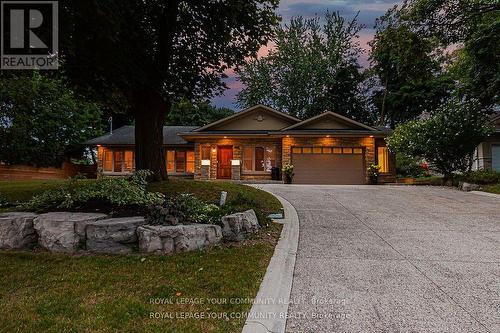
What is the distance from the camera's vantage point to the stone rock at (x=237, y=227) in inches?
210

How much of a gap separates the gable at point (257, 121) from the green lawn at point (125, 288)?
55.0 feet

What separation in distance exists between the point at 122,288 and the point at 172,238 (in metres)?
1.28

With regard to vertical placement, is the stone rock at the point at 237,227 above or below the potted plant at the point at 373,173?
below

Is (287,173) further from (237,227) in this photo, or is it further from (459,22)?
(237,227)

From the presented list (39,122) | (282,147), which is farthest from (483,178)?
(39,122)

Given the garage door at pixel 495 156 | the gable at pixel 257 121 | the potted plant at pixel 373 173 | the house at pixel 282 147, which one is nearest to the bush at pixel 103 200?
the house at pixel 282 147

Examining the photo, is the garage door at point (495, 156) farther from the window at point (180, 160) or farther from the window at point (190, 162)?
the window at point (180, 160)

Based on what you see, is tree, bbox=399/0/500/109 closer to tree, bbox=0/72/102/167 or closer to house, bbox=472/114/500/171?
house, bbox=472/114/500/171

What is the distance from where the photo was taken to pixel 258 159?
820 inches

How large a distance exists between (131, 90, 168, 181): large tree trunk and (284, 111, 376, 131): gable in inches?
471

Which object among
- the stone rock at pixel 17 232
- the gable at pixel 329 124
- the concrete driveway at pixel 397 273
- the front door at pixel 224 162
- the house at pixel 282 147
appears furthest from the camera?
the front door at pixel 224 162

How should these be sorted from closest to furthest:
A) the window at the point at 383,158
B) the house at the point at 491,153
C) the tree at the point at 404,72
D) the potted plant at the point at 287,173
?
the tree at the point at 404,72
the potted plant at the point at 287,173
the window at the point at 383,158
the house at the point at 491,153

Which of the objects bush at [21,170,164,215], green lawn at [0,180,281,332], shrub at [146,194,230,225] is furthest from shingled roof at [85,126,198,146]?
green lawn at [0,180,281,332]

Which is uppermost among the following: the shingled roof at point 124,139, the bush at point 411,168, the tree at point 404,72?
the tree at point 404,72
